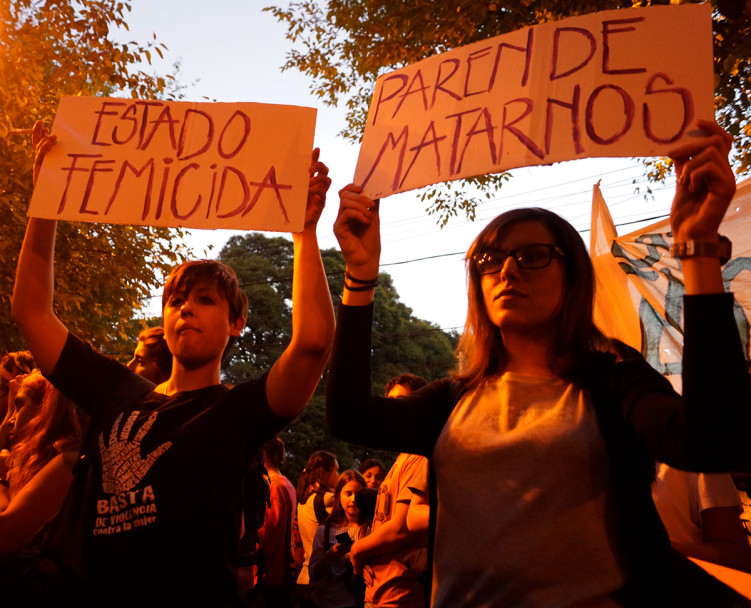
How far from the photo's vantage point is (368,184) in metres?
2.29

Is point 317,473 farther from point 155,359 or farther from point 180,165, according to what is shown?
point 180,165

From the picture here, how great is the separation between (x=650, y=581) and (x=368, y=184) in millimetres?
1373

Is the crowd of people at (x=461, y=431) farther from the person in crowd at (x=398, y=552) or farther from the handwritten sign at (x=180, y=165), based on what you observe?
the person in crowd at (x=398, y=552)

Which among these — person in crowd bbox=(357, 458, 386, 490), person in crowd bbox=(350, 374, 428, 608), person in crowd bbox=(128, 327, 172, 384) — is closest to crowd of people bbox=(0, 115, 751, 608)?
person in crowd bbox=(128, 327, 172, 384)

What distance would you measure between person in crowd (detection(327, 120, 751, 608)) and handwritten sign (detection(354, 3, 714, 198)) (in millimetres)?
264

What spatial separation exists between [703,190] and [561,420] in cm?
58

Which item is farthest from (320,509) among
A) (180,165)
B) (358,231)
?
(358,231)

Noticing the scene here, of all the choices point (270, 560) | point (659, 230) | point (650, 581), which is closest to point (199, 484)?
point (650, 581)

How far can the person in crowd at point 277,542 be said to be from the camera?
213 inches

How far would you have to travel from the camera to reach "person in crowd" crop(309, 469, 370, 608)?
196 inches

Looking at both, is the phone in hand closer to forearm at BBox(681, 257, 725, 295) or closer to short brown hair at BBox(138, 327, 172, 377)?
short brown hair at BBox(138, 327, 172, 377)

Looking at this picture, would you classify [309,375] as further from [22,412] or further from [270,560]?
[270,560]

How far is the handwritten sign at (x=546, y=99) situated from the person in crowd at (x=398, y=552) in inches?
65.7

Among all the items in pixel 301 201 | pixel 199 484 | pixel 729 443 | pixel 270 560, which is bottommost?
pixel 270 560
